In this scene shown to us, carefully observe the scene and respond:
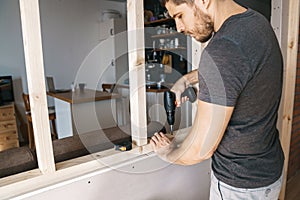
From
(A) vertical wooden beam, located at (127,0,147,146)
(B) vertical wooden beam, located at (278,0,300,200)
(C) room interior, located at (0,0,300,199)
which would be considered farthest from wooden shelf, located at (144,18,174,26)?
(A) vertical wooden beam, located at (127,0,147,146)

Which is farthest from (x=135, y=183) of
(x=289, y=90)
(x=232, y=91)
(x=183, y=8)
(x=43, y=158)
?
(x=289, y=90)

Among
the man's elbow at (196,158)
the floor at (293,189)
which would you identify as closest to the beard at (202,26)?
the man's elbow at (196,158)

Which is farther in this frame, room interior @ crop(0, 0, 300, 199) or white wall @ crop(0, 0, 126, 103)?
white wall @ crop(0, 0, 126, 103)

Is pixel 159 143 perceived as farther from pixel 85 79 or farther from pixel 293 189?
pixel 85 79

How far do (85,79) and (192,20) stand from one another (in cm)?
396

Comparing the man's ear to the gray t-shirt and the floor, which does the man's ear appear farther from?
the floor

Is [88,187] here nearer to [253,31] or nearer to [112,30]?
[253,31]

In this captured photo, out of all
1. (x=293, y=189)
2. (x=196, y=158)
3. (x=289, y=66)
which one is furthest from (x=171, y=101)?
(x=293, y=189)

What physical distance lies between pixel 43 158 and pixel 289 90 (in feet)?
5.84

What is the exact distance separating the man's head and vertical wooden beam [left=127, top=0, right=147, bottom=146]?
22 centimetres

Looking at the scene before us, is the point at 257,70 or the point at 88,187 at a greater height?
the point at 257,70

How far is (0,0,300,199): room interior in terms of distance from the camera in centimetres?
123

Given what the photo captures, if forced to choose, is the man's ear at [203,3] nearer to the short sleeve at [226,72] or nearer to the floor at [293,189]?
the short sleeve at [226,72]

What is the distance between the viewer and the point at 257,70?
0.83 m
